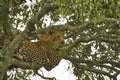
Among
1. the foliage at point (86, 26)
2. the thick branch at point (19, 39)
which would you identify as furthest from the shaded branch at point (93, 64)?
the thick branch at point (19, 39)

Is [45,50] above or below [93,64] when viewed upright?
below

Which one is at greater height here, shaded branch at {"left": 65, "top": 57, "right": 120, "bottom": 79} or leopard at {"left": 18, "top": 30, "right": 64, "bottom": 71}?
shaded branch at {"left": 65, "top": 57, "right": 120, "bottom": 79}

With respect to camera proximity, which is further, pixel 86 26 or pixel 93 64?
pixel 93 64

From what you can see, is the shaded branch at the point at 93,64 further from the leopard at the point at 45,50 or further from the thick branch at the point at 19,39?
the thick branch at the point at 19,39

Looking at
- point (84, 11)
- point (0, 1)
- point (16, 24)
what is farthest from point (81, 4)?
point (16, 24)

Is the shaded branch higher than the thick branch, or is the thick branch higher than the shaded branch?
the shaded branch

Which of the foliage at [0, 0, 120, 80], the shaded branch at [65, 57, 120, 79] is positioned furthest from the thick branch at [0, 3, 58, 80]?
the shaded branch at [65, 57, 120, 79]

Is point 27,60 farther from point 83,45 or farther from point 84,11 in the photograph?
point 83,45

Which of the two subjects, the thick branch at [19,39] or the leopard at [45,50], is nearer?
the thick branch at [19,39]

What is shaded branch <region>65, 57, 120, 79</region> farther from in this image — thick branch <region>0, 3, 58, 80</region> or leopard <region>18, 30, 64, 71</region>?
thick branch <region>0, 3, 58, 80</region>

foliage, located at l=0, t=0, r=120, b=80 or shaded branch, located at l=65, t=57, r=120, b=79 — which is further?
shaded branch, located at l=65, t=57, r=120, b=79

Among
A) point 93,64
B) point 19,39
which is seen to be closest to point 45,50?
point 19,39

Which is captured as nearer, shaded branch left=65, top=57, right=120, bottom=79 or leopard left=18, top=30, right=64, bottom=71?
leopard left=18, top=30, right=64, bottom=71

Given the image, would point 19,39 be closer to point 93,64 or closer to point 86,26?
point 86,26
